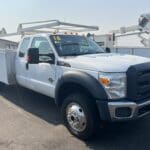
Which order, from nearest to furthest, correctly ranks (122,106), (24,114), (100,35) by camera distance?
(122,106) < (24,114) < (100,35)

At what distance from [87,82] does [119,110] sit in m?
0.69

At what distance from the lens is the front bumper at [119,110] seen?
4.45m

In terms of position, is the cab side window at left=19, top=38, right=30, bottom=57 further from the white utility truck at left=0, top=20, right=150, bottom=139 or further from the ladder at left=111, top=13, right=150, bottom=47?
the ladder at left=111, top=13, right=150, bottom=47

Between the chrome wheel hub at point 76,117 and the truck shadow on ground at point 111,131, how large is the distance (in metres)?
0.32

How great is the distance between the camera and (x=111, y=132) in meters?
5.35

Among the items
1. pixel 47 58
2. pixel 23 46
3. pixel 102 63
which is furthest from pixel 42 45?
pixel 102 63

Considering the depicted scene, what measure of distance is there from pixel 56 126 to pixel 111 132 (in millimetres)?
1131

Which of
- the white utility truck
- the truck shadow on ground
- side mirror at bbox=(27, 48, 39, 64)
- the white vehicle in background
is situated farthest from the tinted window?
the white vehicle in background

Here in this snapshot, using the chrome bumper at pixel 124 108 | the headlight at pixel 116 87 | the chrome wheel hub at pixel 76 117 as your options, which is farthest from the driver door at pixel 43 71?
the chrome bumper at pixel 124 108

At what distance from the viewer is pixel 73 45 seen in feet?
20.5

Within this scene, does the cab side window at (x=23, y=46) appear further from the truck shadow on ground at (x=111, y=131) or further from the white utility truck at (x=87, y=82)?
the truck shadow on ground at (x=111, y=131)

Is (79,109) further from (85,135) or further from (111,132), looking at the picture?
(111,132)

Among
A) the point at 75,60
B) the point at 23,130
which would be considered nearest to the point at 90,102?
the point at 75,60

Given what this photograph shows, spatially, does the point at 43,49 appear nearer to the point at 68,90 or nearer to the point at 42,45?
the point at 42,45
